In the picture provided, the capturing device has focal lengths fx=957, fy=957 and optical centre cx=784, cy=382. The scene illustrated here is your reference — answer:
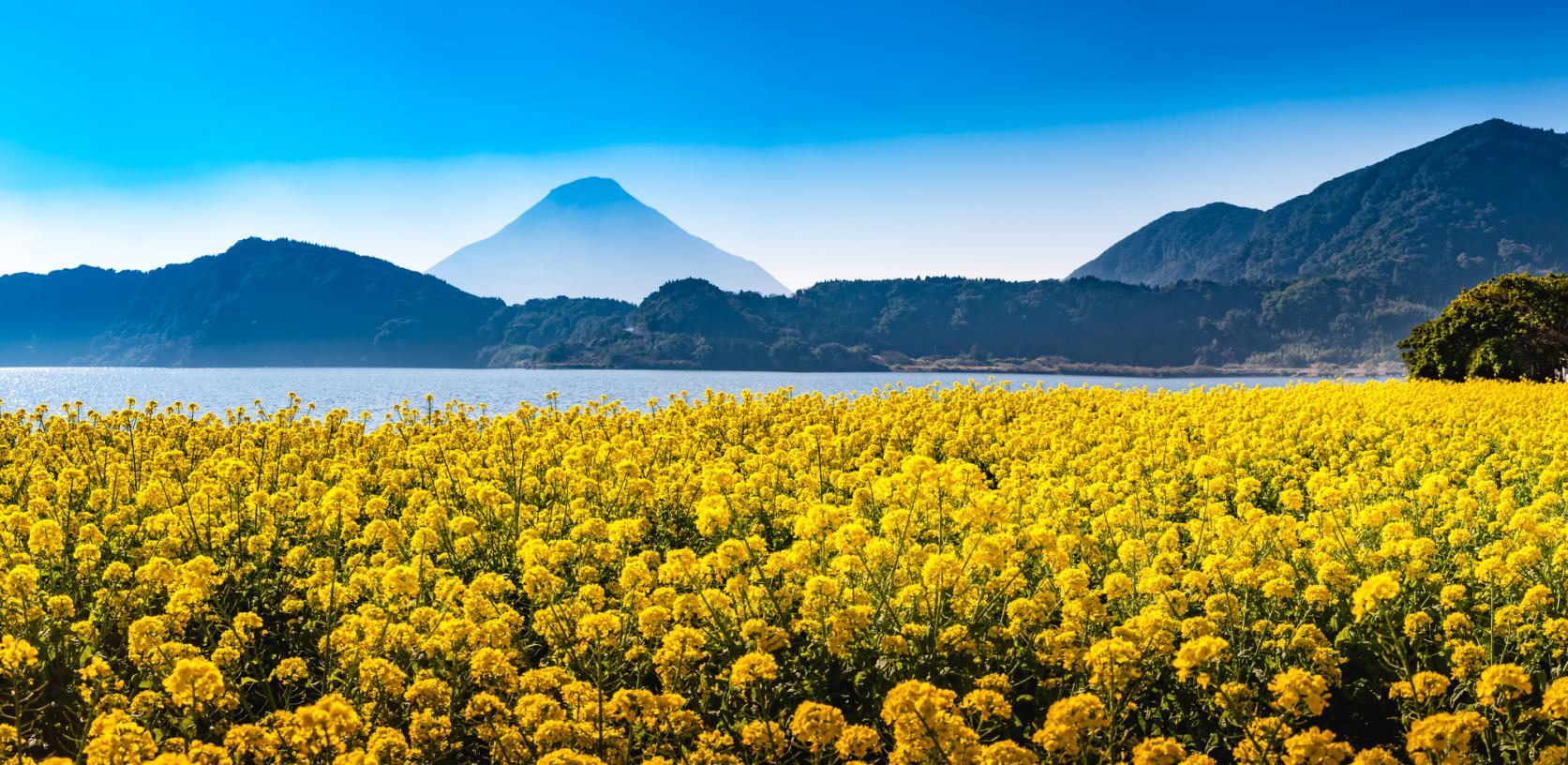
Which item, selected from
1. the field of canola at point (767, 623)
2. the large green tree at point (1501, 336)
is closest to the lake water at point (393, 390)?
the large green tree at point (1501, 336)

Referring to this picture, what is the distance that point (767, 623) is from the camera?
230 inches

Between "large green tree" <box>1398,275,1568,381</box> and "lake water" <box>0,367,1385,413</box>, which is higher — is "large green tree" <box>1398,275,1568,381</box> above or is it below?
above

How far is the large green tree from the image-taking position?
36.5 meters

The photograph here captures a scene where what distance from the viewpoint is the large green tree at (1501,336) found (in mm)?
36500

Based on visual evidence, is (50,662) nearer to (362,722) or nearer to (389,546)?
(389,546)

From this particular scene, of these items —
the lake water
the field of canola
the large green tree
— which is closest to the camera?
the field of canola

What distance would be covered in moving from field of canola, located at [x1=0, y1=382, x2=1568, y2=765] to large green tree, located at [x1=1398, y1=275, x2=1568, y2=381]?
32.1 metres

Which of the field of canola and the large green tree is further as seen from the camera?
the large green tree

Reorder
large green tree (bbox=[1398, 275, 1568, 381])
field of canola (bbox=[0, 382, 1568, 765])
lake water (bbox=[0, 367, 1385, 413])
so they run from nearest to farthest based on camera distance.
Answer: field of canola (bbox=[0, 382, 1568, 765]) → large green tree (bbox=[1398, 275, 1568, 381]) → lake water (bbox=[0, 367, 1385, 413])

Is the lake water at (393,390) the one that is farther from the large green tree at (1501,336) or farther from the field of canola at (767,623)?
the field of canola at (767,623)

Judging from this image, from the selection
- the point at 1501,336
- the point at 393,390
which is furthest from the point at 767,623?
the point at 393,390

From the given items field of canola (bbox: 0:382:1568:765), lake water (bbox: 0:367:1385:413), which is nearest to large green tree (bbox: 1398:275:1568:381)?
lake water (bbox: 0:367:1385:413)

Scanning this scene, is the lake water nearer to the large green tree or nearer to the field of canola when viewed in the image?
the large green tree

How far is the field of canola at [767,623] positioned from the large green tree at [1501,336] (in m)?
32.1
